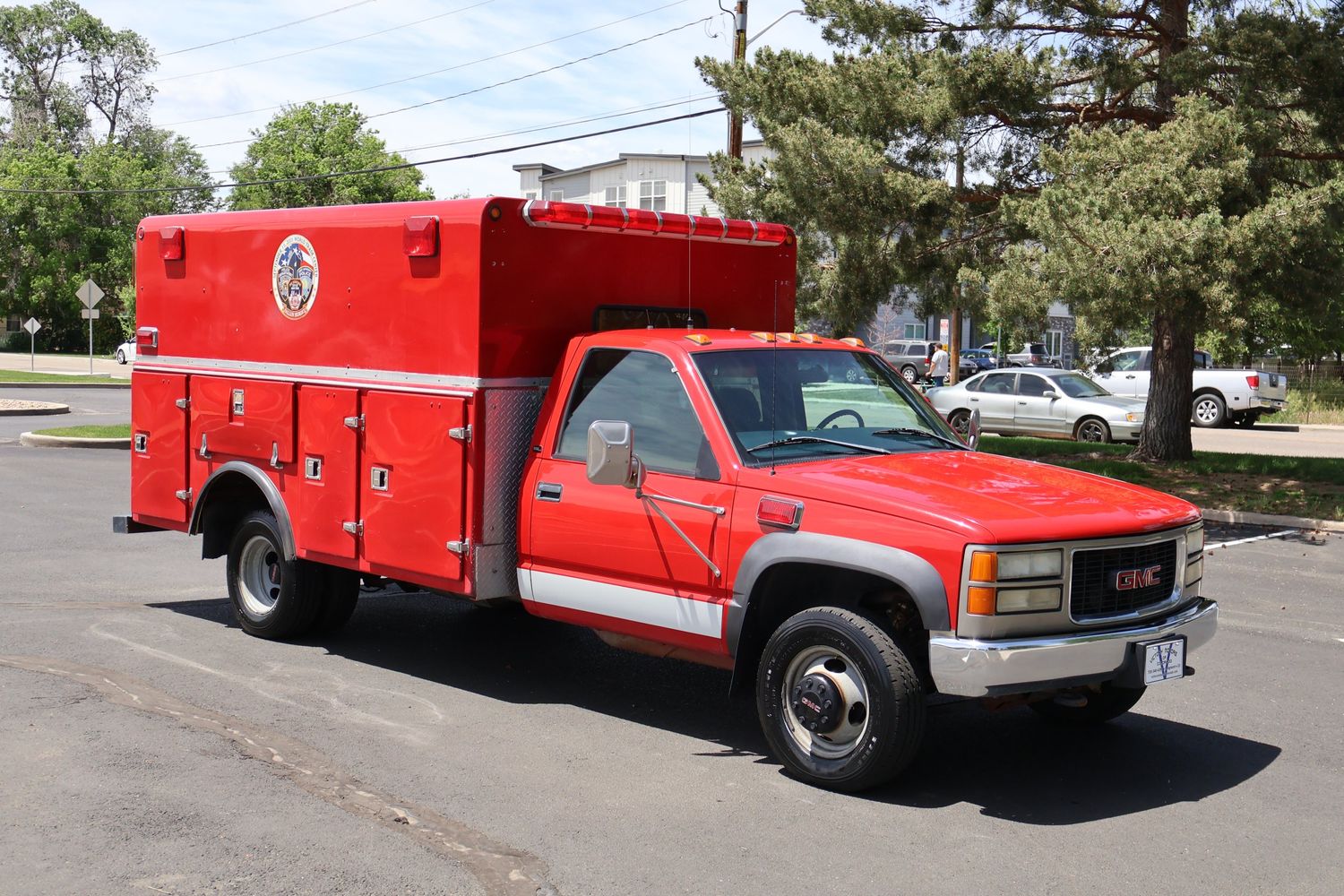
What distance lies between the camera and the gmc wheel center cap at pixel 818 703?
573 cm

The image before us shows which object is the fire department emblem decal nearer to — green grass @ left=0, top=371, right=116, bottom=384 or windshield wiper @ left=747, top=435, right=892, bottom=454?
windshield wiper @ left=747, top=435, right=892, bottom=454

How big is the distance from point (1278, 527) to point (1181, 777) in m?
9.61

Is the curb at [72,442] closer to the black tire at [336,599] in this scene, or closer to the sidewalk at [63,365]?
the black tire at [336,599]

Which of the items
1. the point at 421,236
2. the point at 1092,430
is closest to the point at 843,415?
the point at 421,236

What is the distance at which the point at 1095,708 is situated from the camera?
6754 mm

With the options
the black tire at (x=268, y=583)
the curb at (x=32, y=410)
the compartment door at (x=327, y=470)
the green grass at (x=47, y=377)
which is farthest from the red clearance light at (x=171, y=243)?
the green grass at (x=47, y=377)

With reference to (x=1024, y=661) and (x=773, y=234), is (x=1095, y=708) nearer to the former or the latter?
(x=1024, y=661)

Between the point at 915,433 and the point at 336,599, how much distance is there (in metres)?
3.74

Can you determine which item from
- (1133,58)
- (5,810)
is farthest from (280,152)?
(5,810)

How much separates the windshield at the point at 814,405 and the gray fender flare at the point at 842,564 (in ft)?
1.68

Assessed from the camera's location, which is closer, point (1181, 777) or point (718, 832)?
point (718, 832)

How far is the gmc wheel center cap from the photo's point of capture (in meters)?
5.73

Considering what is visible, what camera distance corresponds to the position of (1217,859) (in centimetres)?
508

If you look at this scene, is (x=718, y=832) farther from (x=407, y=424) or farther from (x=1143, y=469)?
(x=1143, y=469)
